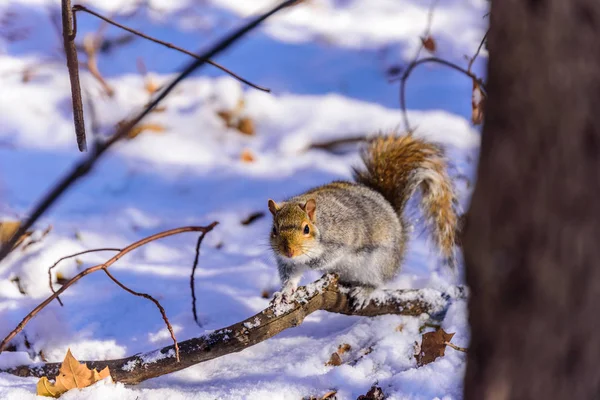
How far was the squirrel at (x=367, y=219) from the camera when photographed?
6.57 ft

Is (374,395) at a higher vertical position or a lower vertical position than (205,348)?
lower

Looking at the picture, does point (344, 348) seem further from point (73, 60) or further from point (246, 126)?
point (246, 126)

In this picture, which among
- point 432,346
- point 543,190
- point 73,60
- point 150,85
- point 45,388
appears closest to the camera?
point 543,190

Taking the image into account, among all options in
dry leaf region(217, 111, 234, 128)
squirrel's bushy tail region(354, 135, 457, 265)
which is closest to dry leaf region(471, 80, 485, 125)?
squirrel's bushy tail region(354, 135, 457, 265)

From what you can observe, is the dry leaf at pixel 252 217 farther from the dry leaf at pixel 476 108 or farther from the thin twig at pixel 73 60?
the thin twig at pixel 73 60

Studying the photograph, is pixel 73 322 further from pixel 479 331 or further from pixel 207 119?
pixel 207 119

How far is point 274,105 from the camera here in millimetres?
3773

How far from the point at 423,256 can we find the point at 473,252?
6.00ft

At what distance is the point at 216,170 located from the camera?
10.8 feet

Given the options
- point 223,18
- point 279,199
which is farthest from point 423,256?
point 223,18

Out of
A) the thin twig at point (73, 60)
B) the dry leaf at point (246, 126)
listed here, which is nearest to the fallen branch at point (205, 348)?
the thin twig at point (73, 60)

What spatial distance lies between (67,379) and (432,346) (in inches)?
36.8

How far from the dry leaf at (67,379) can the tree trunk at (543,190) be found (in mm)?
1088

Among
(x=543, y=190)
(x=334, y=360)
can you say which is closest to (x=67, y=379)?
(x=334, y=360)
